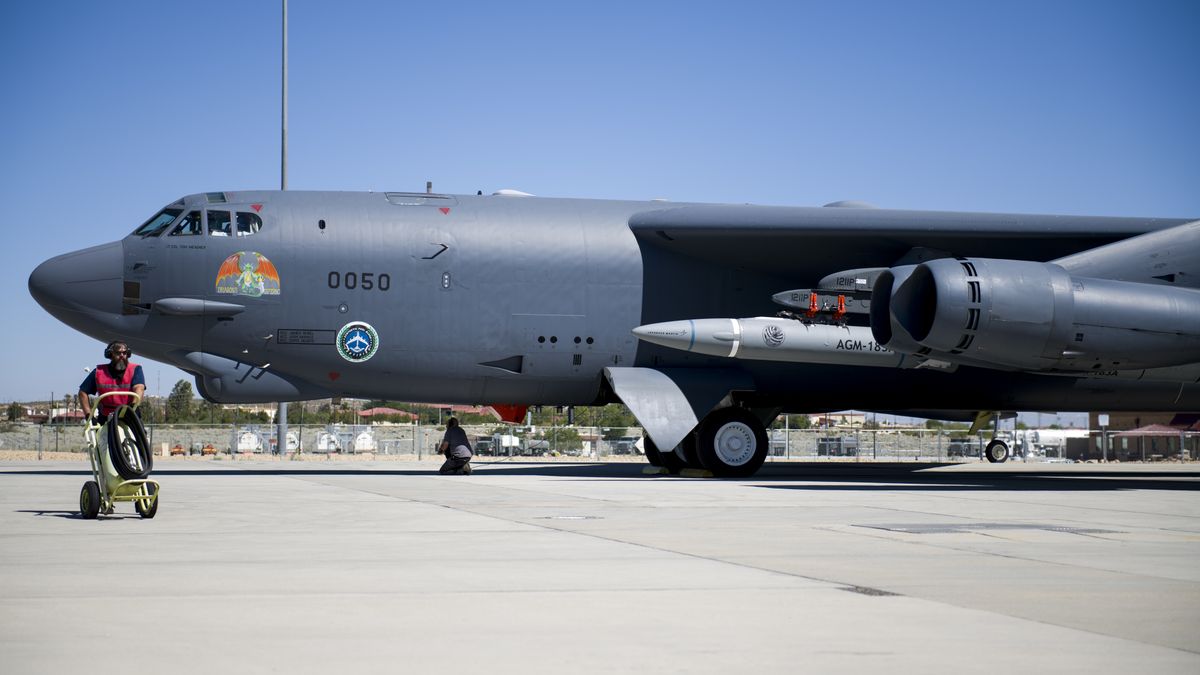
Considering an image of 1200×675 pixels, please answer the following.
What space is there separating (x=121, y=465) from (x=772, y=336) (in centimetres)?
1145

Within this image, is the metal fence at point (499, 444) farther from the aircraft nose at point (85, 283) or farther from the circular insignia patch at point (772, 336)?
the circular insignia patch at point (772, 336)

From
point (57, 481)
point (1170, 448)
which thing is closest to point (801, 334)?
point (57, 481)

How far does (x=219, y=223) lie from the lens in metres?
20.0

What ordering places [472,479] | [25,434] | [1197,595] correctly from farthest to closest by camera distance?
[25,434]
[472,479]
[1197,595]

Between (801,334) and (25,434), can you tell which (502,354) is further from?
(25,434)

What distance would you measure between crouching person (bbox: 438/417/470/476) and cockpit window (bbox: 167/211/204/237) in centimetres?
526

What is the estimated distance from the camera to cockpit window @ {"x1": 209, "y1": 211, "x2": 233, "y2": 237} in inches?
786

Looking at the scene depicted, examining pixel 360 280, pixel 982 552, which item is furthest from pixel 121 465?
pixel 360 280

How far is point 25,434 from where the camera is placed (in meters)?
52.0

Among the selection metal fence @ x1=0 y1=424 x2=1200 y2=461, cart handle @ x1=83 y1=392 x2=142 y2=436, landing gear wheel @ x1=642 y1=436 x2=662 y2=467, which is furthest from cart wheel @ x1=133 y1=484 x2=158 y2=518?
metal fence @ x1=0 y1=424 x2=1200 y2=461

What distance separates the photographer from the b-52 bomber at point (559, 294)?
19781 millimetres

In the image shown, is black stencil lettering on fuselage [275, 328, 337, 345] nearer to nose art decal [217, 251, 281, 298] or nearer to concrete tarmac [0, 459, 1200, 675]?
nose art decal [217, 251, 281, 298]

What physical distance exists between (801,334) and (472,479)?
579 centimetres

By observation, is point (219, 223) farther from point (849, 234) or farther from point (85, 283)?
point (849, 234)
